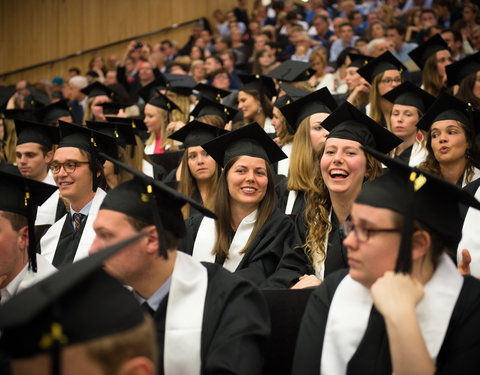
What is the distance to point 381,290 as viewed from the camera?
7.59 feet

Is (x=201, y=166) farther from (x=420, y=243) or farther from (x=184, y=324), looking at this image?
(x=420, y=243)

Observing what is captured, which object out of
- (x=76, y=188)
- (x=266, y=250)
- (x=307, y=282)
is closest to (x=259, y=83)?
(x=76, y=188)

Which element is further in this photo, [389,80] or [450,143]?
[389,80]

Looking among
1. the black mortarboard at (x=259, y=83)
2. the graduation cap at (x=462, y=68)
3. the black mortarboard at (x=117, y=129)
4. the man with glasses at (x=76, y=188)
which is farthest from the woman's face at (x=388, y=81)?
the man with glasses at (x=76, y=188)

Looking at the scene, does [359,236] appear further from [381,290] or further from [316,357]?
[316,357]

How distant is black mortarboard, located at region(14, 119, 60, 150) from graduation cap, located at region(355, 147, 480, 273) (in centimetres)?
452

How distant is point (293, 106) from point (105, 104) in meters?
3.70

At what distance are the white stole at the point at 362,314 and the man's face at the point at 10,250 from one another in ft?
5.58

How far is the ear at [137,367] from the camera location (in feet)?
5.61

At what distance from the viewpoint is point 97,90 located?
31.9ft

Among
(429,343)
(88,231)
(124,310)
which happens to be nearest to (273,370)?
(429,343)

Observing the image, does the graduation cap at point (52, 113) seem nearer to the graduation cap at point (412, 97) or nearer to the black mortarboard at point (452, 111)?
the graduation cap at point (412, 97)

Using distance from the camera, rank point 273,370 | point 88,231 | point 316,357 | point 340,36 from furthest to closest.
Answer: point 340,36
point 88,231
point 273,370
point 316,357

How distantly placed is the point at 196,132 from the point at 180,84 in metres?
3.17
